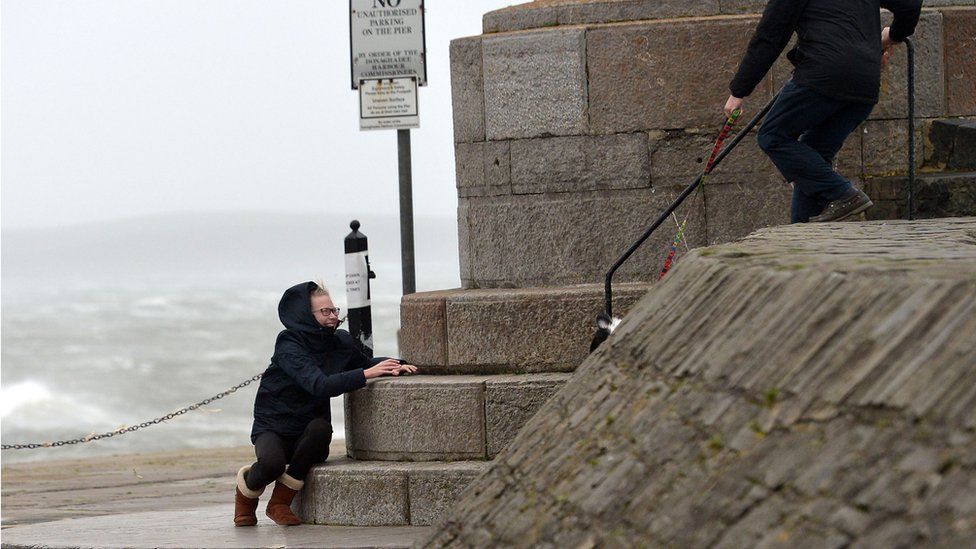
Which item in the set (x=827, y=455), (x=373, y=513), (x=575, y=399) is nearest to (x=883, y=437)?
(x=827, y=455)

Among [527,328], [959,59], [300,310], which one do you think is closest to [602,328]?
[527,328]

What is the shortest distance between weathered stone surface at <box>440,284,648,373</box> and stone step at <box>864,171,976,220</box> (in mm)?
1323

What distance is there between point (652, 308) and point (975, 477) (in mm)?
1662

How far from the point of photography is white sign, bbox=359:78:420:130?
10250 millimetres

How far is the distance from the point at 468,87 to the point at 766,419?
5.26m

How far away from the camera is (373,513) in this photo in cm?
774

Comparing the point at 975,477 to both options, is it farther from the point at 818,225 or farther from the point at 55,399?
the point at 55,399

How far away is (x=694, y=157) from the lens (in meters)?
8.40

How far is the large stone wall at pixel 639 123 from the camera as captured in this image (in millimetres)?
8359

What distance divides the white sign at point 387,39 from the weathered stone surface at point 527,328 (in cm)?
254

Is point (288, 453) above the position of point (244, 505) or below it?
above

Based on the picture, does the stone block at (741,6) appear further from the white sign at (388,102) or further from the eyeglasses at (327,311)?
the eyeglasses at (327,311)

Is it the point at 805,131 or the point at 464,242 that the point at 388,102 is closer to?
the point at 464,242

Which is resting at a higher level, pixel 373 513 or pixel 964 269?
pixel 964 269
